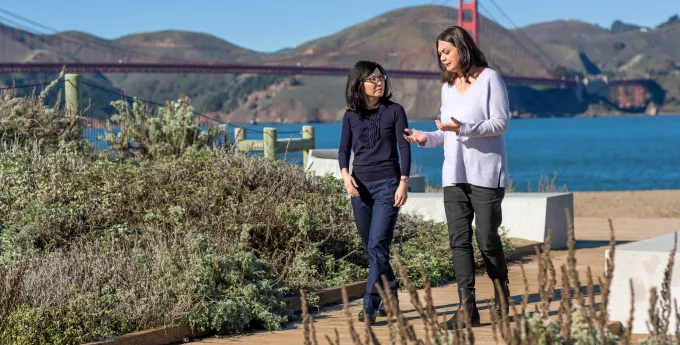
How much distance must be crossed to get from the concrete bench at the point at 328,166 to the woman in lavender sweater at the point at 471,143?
577 centimetres

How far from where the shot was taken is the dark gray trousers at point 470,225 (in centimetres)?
526

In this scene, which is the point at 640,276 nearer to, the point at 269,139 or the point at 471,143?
the point at 471,143

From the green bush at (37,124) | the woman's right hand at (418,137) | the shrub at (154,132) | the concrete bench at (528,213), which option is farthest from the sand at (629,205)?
the woman's right hand at (418,137)

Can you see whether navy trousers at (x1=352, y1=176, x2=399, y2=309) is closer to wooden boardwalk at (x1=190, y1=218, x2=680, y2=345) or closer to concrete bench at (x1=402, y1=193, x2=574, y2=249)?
wooden boardwalk at (x1=190, y1=218, x2=680, y2=345)

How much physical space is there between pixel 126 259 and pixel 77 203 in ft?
4.69

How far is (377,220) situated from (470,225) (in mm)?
587

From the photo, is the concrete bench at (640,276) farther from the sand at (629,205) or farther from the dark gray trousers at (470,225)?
the sand at (629,205)

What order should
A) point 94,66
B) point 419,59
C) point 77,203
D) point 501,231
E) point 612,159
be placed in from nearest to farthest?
point 77,203, point 501,231, point 94,66, point 612,159, point 419,59

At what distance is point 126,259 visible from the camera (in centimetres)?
605

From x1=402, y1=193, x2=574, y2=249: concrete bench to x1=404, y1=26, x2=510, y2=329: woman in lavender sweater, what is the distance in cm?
418

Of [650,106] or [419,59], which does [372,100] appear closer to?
[419,59]

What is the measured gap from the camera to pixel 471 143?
207 inches

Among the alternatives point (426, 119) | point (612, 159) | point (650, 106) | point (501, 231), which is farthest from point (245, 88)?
point (501, 231)

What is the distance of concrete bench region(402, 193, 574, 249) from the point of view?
9688mm
